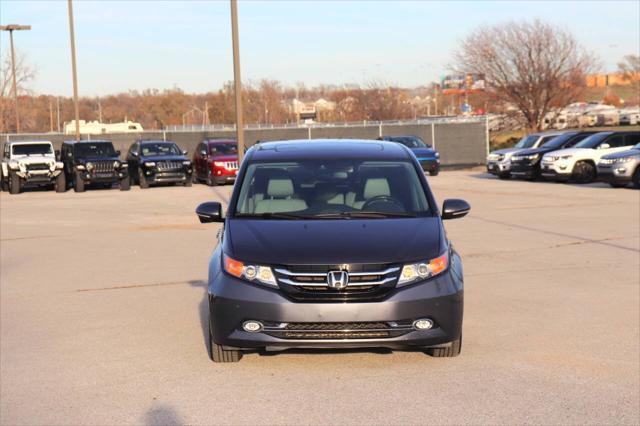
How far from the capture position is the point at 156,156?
32.4 m

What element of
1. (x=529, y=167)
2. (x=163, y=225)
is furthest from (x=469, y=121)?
(x=163, y=225)

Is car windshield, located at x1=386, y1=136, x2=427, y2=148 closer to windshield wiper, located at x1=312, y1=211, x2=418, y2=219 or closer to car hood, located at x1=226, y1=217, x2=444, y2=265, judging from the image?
windshield wiper, located at x1=312, y1=211, x2=418, y2=219

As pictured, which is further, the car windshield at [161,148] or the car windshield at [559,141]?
the car windshield at [161,148]

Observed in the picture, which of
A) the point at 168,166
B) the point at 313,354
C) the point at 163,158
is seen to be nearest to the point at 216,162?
the point at 168,166

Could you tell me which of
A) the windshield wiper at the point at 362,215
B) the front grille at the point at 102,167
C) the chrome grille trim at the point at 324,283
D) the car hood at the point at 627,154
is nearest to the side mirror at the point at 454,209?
the windshield wiper at the point at 362,215

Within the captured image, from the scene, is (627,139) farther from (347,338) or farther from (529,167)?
(347,338)

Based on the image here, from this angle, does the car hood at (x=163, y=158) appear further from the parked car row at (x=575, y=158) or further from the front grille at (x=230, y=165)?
the parked car row at (x=575, y=158)

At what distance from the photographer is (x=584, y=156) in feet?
93.2

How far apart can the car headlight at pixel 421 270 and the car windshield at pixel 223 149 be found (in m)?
27.6

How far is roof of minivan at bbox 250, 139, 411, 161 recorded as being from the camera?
774 centimetres

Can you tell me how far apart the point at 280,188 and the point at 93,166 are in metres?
24.7

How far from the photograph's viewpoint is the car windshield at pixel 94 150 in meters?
31.6

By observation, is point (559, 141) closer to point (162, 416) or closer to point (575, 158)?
point (575, 158)

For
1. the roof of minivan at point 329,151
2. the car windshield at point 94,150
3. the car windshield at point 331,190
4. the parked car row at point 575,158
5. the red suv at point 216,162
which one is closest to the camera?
the car windshield at point 331,190
